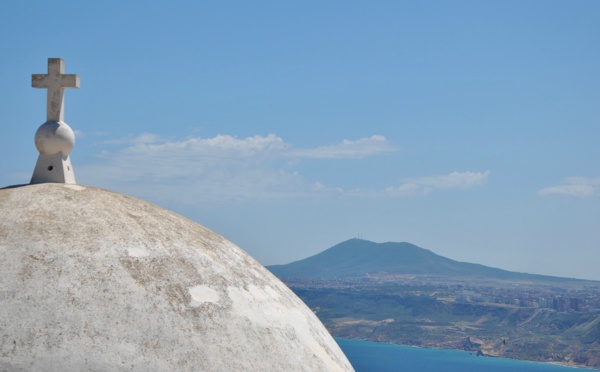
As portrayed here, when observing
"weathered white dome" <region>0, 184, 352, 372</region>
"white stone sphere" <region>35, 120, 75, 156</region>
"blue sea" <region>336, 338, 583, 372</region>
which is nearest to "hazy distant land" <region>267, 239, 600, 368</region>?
"blue sea" <region>336, 338, 583, 372</region>

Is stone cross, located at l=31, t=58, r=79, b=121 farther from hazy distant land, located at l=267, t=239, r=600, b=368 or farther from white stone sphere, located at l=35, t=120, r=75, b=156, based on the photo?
hazy distant land, located at l=267, t=239, r=600, b=368

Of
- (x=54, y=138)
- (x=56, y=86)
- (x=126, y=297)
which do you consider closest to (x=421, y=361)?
(x=56, y=86)

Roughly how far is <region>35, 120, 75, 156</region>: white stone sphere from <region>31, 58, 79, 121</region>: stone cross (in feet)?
0.40

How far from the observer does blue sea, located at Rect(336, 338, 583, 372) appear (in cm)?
12238

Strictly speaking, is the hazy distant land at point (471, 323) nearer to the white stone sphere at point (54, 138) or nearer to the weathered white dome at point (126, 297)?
the weathered white dome at point (126, 297)

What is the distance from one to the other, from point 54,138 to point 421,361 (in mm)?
128619

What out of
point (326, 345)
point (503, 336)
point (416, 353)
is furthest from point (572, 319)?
point (326, 345)

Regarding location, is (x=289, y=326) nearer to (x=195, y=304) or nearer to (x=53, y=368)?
(x=195, y=304)

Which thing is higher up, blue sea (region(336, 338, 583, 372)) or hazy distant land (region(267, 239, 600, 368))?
hazy distant land (region(267, 239, 600, 368))

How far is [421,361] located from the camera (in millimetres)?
134250

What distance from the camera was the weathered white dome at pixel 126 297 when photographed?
8141mm

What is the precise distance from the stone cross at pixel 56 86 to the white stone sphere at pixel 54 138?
0.40ft

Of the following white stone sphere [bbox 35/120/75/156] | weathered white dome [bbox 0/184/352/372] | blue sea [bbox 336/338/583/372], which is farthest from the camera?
blue sea [bbox 336/338/583/372]

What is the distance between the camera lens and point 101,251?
8992mm
